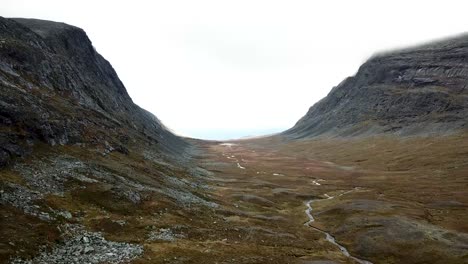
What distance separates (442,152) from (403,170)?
108 feet

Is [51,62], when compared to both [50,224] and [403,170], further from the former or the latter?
[403,170]

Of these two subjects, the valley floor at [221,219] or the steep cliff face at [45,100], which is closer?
the valley floor at [221,219]

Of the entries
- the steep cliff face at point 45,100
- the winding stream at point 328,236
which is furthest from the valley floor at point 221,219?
the steep cliff face at point 45,100

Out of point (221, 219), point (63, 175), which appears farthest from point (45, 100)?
point (221, 219)

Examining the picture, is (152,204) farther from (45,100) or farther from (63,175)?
(45,100)

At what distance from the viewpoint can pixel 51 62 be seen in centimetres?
14538

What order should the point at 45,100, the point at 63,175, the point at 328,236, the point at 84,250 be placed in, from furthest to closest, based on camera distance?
the point at 45,100 → the point at 328,236 → the point at 63,175 → the point at 84,250

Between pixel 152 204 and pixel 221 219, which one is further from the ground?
pixel 152 204

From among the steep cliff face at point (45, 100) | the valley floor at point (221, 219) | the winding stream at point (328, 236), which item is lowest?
the winding stream at point (328, 236)

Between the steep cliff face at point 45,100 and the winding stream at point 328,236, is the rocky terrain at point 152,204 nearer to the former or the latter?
the winding stream at point 328,236

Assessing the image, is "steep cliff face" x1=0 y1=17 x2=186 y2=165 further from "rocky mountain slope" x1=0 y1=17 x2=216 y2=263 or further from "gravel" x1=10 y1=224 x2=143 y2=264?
"gravel" x1=10 y1=224 x2=143 y2=264

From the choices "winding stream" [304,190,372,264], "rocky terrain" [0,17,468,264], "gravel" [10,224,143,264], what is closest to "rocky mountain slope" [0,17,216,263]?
"gravel" [10,224,143,264]

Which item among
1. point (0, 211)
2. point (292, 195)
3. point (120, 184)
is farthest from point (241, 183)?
point (0, 211)

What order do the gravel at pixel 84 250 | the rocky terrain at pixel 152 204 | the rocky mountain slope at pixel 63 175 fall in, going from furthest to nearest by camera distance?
the rocky terrain at pixel 152 204, the rocky mountain slope at pixel 63 175, the gravel at pixel 84 250
